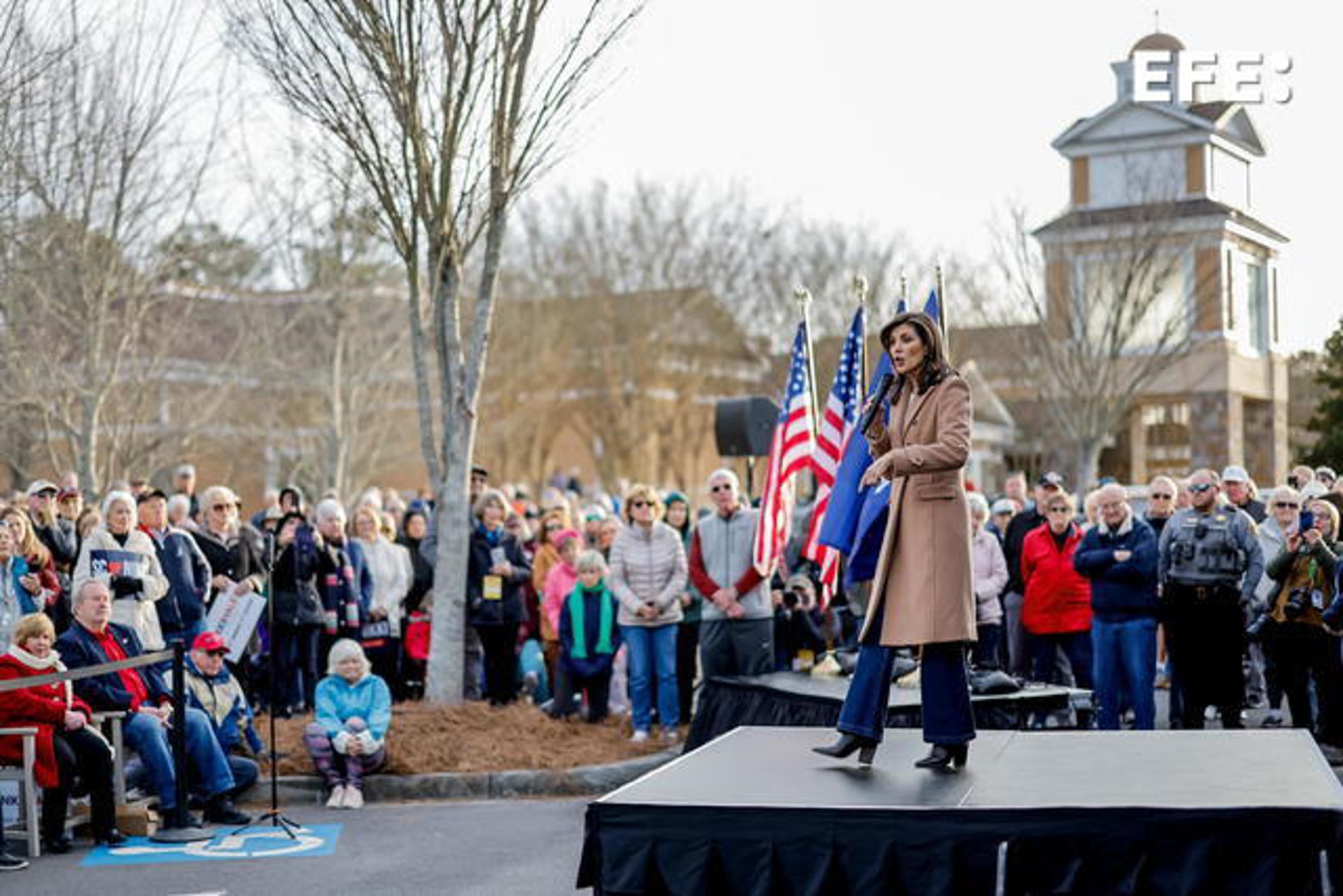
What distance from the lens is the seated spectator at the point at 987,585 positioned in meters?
15.3

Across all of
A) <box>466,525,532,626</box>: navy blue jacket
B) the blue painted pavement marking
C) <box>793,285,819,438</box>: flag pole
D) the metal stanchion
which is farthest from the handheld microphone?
<box>466,525,532,626</box>: navy blue jacket

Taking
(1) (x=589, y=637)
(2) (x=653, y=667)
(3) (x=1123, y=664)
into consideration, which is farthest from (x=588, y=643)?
(3) (x=1123, y=664)

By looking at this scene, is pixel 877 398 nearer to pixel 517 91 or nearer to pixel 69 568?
pixel 517 91

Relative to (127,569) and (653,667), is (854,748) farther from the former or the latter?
(127,569)

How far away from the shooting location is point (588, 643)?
1514 cm

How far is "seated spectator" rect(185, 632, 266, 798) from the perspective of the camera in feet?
40.9

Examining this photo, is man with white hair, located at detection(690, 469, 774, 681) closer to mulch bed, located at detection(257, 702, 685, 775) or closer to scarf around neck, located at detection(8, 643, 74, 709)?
mulch bed, located at detection(257, 702, 685, 775)

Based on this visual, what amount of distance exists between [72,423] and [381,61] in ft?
39.7

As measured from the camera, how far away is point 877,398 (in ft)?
28.1

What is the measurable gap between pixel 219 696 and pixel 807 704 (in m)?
4.28

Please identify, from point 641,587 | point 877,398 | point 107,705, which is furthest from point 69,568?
point 877,398

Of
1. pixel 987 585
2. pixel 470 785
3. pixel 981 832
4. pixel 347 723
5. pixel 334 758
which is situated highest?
pixel 987 585

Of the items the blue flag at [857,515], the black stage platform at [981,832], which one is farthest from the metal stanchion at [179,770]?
the blue flag at [857,515]

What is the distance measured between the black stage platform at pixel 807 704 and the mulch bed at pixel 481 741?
2.66 feet
